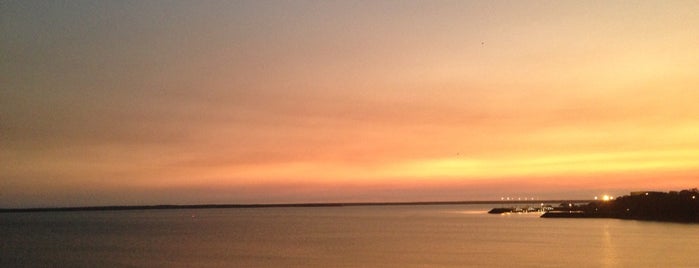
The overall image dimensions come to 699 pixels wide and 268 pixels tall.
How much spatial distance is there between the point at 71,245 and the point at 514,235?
122ft

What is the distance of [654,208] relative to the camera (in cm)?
8662

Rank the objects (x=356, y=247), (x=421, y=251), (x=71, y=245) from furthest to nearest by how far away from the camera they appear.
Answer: (x=71, y=245) < (x=356, y=247) < (x=421, y=251)

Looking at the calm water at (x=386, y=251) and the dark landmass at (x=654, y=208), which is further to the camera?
the dark landmass at (x=654, y=208)

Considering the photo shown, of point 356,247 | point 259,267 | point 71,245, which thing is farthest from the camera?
point 71,245

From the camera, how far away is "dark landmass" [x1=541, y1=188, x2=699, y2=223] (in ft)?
266

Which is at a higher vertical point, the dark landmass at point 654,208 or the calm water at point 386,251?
the dark landmass at point 654,208

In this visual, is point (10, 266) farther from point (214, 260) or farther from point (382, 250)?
point (382, 250)

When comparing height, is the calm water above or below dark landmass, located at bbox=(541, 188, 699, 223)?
below

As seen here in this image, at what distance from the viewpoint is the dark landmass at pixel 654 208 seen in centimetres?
8094

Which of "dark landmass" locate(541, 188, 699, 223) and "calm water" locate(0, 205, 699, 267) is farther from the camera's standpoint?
"dark landmass" locate(541, 188, 699, 223)

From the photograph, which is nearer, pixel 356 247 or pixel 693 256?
pixel 693 256

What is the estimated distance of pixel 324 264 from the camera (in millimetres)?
38656

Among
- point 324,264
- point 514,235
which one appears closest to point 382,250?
point 324,264

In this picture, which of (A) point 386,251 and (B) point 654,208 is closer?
(A) point 386,251
